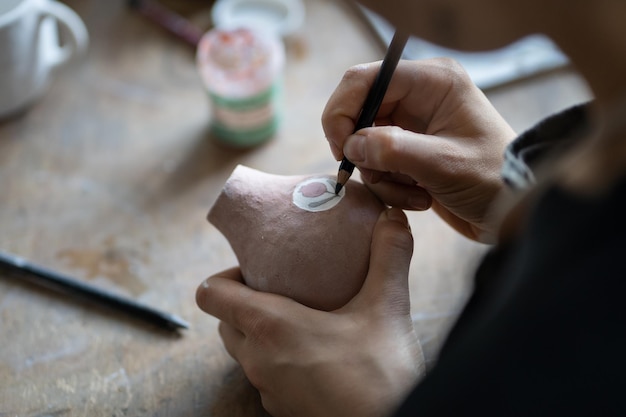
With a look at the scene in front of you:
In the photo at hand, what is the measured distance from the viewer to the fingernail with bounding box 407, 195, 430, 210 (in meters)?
0.60

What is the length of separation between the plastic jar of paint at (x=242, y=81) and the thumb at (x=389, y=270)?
313mm

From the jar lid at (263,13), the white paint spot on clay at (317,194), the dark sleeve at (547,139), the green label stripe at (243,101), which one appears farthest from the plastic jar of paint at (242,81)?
the dark sleeve at (547,139)

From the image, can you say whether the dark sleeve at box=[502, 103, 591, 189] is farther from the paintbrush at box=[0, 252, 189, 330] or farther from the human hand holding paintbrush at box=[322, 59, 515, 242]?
the paintbrush at box=[0, 252, 189, 330]

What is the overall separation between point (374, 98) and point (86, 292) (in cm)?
37

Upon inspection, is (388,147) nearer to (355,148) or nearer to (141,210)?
(355,148)

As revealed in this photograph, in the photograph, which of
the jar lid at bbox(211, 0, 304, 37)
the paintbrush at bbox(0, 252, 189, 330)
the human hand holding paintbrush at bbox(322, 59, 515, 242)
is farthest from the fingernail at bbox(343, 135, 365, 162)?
the jar lid at bbox(211, 0, 304, 37)

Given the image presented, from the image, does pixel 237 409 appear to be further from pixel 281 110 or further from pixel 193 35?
pixel 193 35

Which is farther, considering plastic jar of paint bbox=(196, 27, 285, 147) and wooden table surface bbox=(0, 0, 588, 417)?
plastic jar of paint bbox=(196, 27, 285, 147)

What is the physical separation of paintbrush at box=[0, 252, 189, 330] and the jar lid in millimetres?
460

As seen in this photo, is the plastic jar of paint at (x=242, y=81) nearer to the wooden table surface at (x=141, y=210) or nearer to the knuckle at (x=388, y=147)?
the wooden table surface at (x=141, y=210)

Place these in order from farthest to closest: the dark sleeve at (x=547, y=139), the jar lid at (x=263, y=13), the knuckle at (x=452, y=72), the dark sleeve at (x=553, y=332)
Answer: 1. the jar lid at (x=263, y=13)
2. the knuckle at (x=452, y=72)
3. the dark sleeve at (x=547, y=139)
4. the dark sleeve at (x=553, y=332)

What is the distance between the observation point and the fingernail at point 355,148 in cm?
54

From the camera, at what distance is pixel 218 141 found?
0.85 metres

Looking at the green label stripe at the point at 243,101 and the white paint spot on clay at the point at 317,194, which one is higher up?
the white paint spot on clay at the point at 317,194
